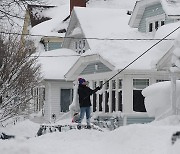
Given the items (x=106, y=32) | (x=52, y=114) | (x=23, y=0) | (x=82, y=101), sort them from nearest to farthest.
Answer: (x=23, y=0) → (x=82, y=101) → (x=106, y=32) → (x=52, y=114)

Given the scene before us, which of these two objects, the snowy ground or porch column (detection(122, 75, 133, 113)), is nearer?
the snowy ground

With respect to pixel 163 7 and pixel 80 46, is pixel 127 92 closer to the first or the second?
pixel 163 7

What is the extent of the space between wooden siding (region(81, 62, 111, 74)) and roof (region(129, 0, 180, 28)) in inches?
121

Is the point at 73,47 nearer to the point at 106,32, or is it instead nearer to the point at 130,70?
the point at 106,32

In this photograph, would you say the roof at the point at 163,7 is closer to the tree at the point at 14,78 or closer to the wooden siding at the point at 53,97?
the tree at the point at 14,78

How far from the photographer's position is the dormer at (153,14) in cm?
2514

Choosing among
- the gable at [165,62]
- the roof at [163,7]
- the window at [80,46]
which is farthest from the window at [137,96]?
the window at [80,46]

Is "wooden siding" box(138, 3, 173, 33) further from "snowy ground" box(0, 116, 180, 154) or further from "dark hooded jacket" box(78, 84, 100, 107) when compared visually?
"snowy ground" box(0, 116, 180, 154)

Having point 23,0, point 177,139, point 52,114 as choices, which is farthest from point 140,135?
point 52,114

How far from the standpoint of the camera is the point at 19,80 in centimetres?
2484

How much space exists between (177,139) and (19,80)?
52.9 feet

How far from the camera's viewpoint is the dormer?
25.1 metres

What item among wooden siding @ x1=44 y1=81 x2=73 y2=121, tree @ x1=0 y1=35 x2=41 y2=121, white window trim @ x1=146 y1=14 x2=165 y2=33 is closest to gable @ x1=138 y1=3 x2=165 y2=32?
white window trim @ x1=146 y1=14 x2=165 y2=33

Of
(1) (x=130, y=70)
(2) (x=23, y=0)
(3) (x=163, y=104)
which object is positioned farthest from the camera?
(1) (x=130, y=70)
